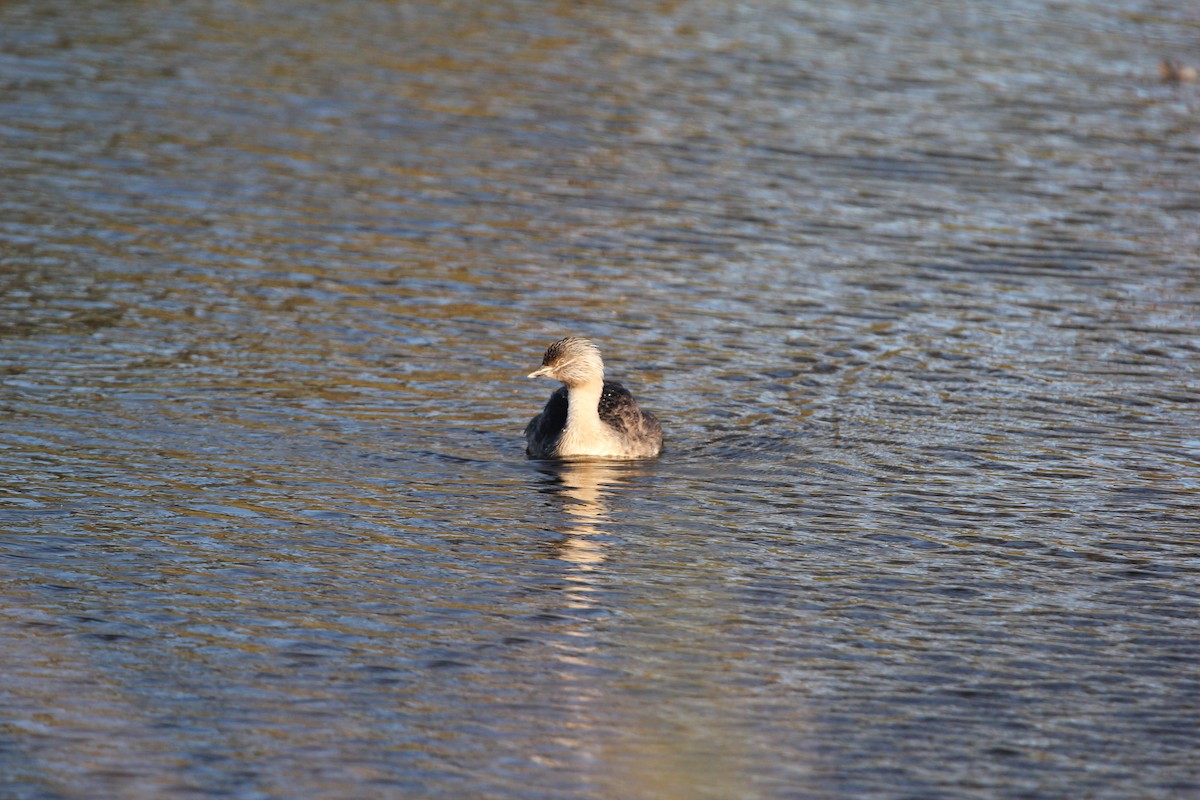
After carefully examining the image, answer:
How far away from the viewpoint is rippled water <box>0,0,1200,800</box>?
9188 millimetres

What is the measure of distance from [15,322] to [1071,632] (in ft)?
33.7

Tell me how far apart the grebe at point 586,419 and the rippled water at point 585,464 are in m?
0.27

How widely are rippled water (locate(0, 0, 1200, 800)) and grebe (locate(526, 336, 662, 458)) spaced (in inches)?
10.7

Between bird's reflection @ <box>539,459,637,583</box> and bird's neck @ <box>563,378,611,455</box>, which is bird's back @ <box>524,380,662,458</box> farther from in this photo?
bird's reflection @ <box>539,459,637,583</box>

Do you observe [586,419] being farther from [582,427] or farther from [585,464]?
[585,464]

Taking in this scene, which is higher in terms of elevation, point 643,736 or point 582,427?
point 582,427

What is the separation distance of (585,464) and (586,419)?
358 millimetres

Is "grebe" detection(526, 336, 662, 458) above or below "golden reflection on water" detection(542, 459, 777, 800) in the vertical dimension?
above

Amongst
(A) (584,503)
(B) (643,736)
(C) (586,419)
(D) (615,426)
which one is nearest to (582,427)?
(C) (586,419)

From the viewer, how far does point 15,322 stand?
1636cm

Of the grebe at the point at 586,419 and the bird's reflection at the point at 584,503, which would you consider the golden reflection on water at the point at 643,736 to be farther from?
the grebe at the point at 586,419

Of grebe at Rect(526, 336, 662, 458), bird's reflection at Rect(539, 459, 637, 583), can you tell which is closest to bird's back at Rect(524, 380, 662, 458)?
grebe at Rect(526, 336, 662, 458)

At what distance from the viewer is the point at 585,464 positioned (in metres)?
14.1

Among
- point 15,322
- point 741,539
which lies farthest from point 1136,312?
point 15,322
